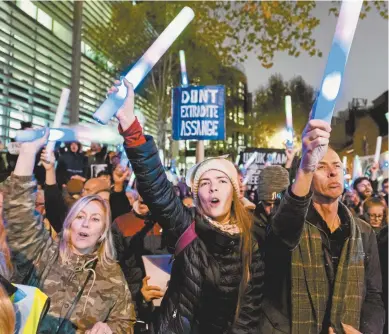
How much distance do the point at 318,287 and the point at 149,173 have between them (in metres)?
1.03

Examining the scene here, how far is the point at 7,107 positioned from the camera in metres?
12.8

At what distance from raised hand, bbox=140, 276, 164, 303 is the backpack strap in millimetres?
1014

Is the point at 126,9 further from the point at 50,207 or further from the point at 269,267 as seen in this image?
the point at 269,267

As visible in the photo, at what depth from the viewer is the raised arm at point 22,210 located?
2941mm

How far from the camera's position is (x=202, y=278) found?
264 centimetres

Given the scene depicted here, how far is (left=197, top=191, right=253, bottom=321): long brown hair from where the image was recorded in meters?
2.66

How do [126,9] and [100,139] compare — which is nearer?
[100,139]

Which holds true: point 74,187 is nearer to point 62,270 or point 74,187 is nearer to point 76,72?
point 62,270

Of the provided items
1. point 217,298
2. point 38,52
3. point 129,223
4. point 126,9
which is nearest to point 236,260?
point 217,298

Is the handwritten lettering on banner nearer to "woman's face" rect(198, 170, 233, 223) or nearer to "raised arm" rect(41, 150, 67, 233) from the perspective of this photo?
"raised arm" rect(41, 150, 67, 233)

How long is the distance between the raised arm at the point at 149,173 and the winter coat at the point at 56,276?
1.89ft

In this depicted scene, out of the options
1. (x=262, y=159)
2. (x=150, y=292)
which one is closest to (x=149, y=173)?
(x=150, y=292)

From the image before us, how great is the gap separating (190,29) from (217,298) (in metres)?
17.7

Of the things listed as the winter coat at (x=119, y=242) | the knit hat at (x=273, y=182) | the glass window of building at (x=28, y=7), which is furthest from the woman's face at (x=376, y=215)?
the glass window of building at (x=28, y=7)
